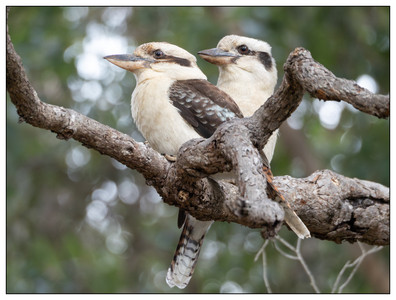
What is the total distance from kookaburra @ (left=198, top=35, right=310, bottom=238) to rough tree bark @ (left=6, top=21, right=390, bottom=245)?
477mm

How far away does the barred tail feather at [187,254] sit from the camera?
304 centimetres

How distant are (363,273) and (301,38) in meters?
1.87

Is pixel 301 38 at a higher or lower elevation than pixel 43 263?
higher

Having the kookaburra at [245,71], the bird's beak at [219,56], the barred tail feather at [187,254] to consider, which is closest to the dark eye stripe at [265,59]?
the kookaburra at [245,71]

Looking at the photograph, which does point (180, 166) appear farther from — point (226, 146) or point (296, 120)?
point (296, 120)

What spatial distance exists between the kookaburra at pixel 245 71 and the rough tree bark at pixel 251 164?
48 centimetres

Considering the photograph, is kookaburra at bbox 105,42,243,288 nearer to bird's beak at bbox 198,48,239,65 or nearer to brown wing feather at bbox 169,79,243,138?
brown wing feather at bbox 169,79,243,138

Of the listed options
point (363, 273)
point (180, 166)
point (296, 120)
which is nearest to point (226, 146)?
point (180, 166)

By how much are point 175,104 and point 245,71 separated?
691mm

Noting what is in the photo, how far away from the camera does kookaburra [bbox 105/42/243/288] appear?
2627 millimetres

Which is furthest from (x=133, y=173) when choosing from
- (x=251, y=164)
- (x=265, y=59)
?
(x=251, y=164)

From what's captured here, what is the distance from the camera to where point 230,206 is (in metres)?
1.38

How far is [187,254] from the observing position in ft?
10.1

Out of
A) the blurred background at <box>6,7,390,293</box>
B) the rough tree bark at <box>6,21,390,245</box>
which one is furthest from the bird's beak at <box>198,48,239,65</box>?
the blurred background at <box>6,7,390,293</box>
